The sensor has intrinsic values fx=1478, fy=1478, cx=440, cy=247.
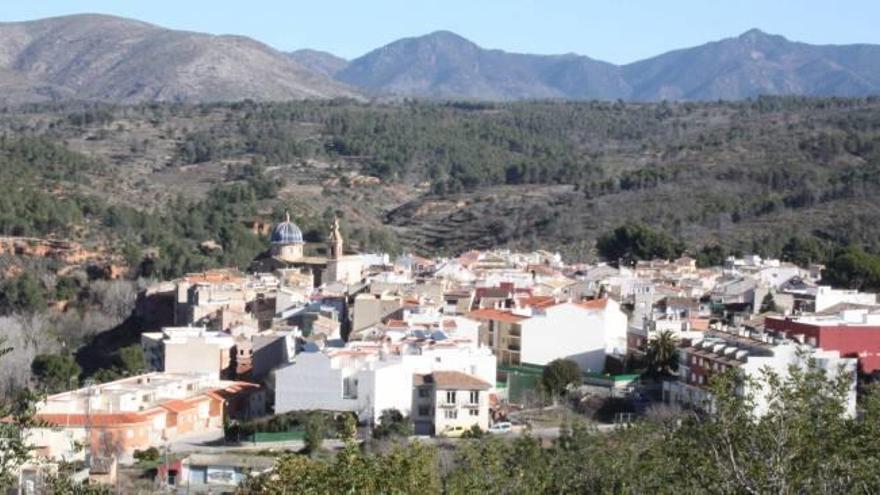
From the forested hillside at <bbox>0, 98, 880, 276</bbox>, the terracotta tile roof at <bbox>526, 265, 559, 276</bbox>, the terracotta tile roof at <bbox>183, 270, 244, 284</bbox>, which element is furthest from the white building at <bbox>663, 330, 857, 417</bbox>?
the forested hillside at <bbox>0, 98, 880, 276</bbox>

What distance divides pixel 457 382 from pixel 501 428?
50.8 inches

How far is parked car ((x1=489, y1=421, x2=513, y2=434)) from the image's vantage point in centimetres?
2823

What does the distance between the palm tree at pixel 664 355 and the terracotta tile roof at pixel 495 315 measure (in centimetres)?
388

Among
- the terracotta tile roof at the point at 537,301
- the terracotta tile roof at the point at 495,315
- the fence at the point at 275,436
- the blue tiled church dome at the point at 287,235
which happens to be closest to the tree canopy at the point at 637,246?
the blue tiled church dome at the point at 287,235

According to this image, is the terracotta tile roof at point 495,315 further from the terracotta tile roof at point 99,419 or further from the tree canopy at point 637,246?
the tree canopy at point 637,246

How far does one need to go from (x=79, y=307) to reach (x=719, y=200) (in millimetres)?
34529

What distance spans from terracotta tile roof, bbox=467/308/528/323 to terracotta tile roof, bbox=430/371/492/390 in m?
5.78

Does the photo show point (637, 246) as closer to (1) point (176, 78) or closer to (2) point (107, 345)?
(2) point (107, 345)

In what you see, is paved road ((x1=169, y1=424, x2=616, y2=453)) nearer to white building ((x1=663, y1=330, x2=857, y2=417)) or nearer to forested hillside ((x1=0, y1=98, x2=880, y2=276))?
white building ((x1=663, y1=330, x2=857, y2=417))

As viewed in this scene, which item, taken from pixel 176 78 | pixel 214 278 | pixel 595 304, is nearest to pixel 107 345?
pixel 214 278

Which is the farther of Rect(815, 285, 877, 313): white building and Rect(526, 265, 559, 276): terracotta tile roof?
Rect(526, 265, 559, 276): terracotta tile roof

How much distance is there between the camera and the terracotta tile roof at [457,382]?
1137 inches

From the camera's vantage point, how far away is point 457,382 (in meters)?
29.0

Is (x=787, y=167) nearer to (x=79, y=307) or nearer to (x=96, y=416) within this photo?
(x=79, y=307)
